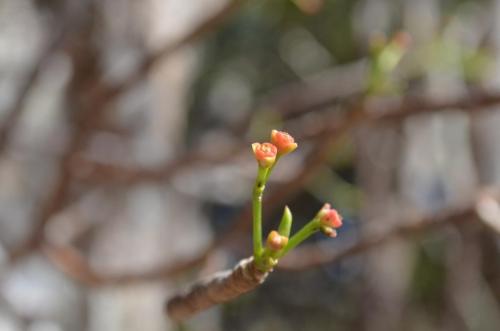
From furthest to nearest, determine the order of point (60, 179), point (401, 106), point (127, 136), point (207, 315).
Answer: point (207, 315) < point (127, 136) < point (60, 179) < point (401, 106)

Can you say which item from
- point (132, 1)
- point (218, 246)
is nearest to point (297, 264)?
point (218, 246)

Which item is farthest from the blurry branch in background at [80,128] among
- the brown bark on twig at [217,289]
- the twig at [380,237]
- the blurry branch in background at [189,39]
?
the brown bark on twig at [217,289]

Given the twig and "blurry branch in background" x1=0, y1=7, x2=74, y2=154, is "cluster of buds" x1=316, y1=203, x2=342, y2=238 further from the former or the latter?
"blurry branch in background" x1=0, y1=7, x2=74, y2=154

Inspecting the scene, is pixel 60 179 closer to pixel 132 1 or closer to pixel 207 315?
pixel 132 1

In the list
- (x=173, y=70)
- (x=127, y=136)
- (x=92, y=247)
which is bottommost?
(x=92, y=247)

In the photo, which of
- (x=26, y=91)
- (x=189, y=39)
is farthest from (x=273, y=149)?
(x=26, y=91)

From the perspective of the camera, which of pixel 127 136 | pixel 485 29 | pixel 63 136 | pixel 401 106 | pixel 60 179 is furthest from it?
pixel 485 29

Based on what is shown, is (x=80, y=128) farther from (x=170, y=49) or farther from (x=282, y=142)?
(x=282, y=142)

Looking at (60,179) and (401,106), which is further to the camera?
(60,179)
